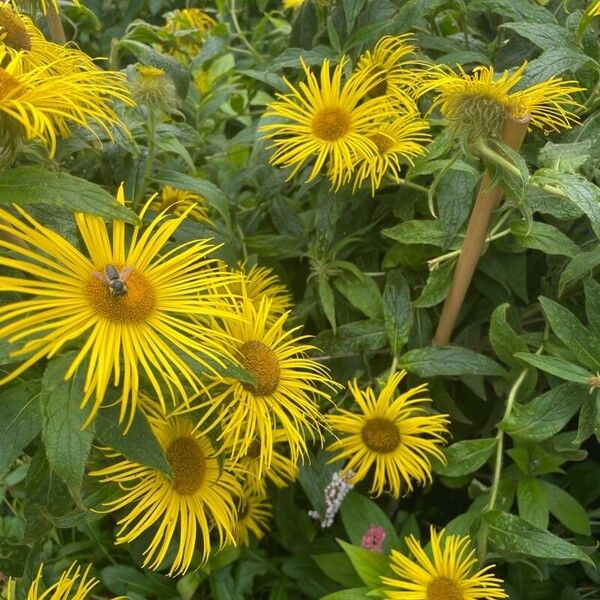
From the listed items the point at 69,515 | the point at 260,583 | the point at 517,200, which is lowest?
the point at 69,515

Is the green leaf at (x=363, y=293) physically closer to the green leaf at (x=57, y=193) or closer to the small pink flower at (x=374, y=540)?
the small pink flower at (x=374, y=540)

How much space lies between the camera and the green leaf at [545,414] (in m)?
0.84

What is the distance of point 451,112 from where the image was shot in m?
0.71

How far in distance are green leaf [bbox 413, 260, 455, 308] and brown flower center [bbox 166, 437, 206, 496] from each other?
1.15ft

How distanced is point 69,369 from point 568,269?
1.88 ft

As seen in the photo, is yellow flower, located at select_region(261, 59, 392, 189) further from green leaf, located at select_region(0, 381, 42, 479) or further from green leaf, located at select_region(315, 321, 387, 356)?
green leaf, located at select_region(0, 381, 42, 479)

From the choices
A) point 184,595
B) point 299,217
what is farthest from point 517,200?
point 184,595

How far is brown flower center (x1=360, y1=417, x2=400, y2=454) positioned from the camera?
2.94 ft

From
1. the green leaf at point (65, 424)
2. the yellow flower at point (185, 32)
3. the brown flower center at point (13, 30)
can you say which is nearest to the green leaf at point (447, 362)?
the green leaf at point (65, 424)

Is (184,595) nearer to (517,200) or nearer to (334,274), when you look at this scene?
(334,274)

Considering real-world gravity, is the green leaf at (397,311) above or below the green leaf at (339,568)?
above

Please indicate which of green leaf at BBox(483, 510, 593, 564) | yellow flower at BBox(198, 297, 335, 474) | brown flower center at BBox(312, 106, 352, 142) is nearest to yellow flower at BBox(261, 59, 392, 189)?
brown flower center at BBox(312, 106, 352, 142)

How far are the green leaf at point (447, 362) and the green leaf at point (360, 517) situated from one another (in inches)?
7.9

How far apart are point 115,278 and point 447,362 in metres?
0.48
